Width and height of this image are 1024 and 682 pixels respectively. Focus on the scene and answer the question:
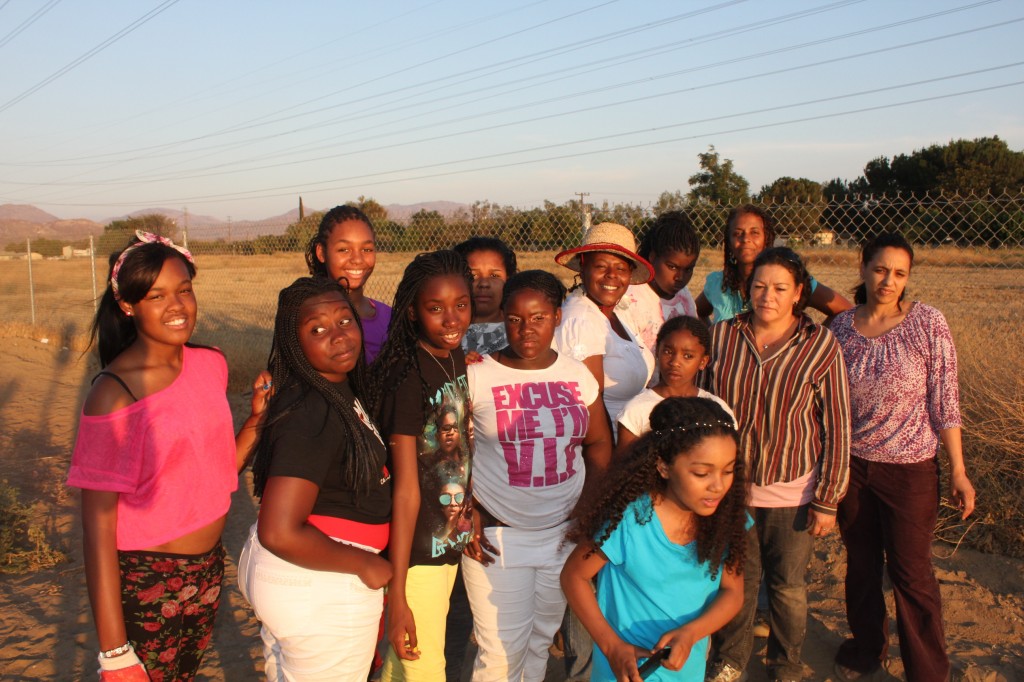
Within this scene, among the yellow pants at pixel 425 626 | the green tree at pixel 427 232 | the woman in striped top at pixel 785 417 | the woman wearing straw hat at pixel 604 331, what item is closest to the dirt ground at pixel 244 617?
the woman wearing straw hat at pixel 604 331

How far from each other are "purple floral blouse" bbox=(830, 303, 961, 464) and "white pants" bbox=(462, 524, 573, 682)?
4.94 ft

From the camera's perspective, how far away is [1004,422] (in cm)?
497

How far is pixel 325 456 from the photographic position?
82.9 inches

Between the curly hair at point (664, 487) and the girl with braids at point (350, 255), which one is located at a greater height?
the girl with braids at point (350, 255)

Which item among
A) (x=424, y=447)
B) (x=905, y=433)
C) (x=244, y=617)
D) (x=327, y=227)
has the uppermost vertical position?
(x=327, y=227)

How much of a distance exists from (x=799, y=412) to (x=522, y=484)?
122 cm

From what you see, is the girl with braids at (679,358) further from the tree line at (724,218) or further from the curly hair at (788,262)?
the tree line at (724,218)

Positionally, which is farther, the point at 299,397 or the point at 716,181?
the point at 716,181

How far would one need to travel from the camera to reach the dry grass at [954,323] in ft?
16.0

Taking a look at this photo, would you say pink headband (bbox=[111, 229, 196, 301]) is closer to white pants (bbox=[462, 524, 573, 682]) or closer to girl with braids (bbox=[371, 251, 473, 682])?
girl with braids (bbox=[371, 251, 473, 682])

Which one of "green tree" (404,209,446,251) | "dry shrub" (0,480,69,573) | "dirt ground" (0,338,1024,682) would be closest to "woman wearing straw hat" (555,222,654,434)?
"dirt ground" (0,338,1024,682)

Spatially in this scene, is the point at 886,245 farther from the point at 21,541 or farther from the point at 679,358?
the point at 21,541

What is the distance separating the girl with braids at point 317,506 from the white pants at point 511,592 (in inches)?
19.9

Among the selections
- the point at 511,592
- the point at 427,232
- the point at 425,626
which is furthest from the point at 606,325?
the point at 427,232
